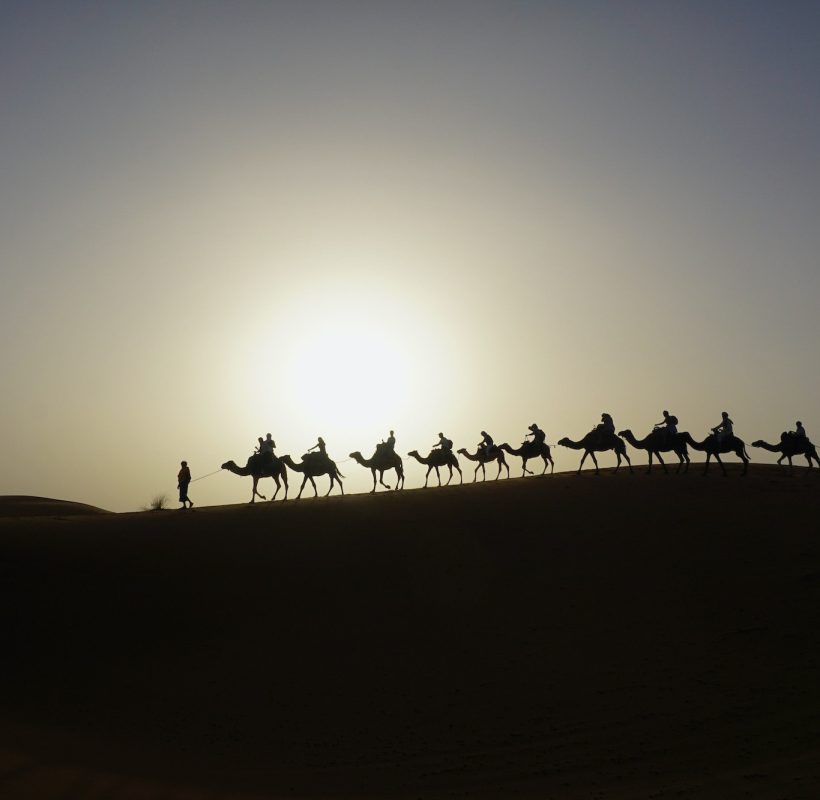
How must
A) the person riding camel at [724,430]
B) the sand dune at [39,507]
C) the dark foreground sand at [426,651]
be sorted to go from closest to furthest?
the dark foreground sand at [426,651] < the person riding camel at [724,430] < the sand dune at [39,507]

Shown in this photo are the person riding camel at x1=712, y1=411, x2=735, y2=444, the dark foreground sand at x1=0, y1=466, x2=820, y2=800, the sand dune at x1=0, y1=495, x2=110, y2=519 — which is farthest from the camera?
the sand dune at x1=0, y1=495, x2=110, y2=519

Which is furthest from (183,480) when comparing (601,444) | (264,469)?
(601,444)

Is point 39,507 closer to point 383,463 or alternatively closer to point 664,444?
point 383,463

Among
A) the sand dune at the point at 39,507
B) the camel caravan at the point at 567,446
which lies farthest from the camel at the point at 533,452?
the sand dune at the point at 39,507

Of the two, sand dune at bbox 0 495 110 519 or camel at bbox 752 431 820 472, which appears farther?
sand dune at bbox 0 495 110 519

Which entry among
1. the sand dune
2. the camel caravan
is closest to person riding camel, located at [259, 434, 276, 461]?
the camel caravan

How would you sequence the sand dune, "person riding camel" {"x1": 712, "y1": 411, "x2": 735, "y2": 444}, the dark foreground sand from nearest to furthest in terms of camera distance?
the dark foreground sand
"person riding camel" {"x1": 712, "y1": 411, "x2": 735, "y2": 444}
the sand dune

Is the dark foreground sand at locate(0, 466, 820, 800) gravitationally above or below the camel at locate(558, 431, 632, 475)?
below

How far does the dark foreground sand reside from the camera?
13.5 metres

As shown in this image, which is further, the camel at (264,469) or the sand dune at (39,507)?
the sand dune at (39,507)

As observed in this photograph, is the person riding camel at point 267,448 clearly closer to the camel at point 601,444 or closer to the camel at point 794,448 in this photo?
the camel at point 601,444

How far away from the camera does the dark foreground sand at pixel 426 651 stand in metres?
13.5

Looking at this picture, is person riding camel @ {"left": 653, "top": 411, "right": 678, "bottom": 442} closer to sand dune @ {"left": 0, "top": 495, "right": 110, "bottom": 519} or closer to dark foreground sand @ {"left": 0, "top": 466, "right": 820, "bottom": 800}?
dark foreground sand @ {"left": 0, "top": 466, "right": 820, "bottom": 800}

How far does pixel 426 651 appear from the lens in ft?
59.8
